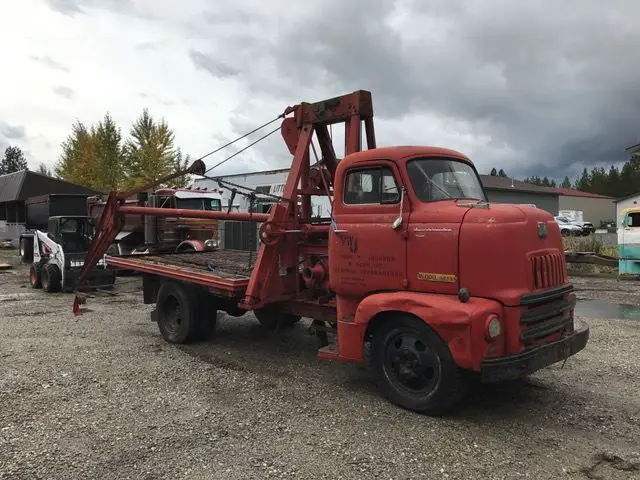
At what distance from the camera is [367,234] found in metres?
5.46

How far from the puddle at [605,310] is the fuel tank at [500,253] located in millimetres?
6379

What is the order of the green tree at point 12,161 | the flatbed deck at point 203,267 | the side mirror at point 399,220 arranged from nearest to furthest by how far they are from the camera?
1. the side mirror at point 399,220
2. the flatbed deck at point 203,267
3. the green tree at point 12,161

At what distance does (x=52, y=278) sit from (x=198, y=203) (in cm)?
503

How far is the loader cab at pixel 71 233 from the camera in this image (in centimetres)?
1454

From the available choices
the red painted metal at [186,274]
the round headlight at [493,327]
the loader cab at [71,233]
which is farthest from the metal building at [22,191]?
the round headlight at [493,327]

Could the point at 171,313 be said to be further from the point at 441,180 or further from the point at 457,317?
the point at 457,317

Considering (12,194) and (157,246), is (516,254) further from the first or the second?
(12,194)

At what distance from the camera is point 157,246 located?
16688 mm

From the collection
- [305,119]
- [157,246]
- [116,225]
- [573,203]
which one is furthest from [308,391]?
[573,203]

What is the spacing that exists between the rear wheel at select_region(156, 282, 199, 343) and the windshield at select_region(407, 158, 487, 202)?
13.2 ft

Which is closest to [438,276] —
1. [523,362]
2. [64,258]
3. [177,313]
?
[523,362]

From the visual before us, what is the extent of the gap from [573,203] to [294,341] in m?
74.5

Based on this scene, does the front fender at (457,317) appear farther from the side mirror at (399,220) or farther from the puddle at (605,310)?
the puddle at (605,310)

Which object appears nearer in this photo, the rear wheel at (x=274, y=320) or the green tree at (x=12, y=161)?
the rear wheel at (x=274, y=320)
